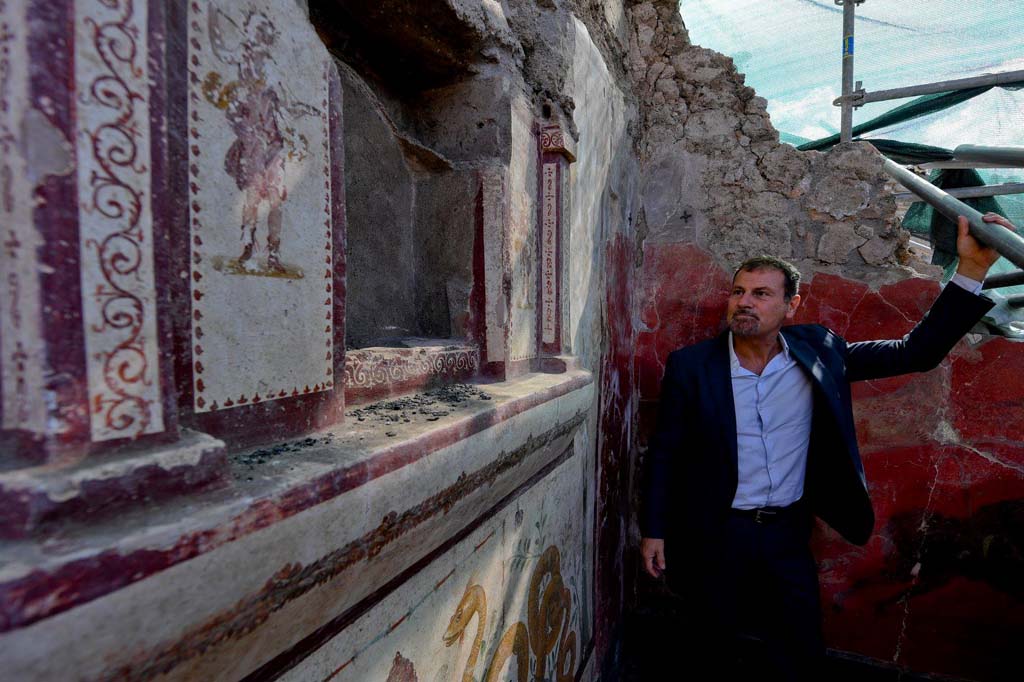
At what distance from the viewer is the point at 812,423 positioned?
84.8 inches

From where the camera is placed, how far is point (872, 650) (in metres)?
2.74

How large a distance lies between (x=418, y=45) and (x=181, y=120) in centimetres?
95

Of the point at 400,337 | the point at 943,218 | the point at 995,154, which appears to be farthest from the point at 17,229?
the point at 995,154

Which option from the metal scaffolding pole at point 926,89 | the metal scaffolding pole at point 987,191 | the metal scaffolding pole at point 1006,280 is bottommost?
the metal scaffolding pole at point 1006,280

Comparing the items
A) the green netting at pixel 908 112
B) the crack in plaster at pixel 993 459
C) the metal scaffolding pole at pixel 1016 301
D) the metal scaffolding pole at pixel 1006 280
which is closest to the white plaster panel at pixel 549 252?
the crack in plaster at pixel 993 459

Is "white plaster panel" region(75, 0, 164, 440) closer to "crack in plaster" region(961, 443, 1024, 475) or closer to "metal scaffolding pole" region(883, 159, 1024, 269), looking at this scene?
"metal scaffolding pole" region(883, 159, 1024, 269)

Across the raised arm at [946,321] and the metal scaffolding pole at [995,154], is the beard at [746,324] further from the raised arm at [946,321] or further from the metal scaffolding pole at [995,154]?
the metal scaffolding pole at [995,154]

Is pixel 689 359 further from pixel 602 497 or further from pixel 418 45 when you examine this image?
pixel 418 45

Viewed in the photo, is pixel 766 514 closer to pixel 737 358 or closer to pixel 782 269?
pixel 737 358

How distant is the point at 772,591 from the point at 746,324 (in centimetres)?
111

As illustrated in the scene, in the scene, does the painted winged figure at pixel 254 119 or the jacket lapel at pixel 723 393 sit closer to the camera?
the painted winged figure at pixel 254 119

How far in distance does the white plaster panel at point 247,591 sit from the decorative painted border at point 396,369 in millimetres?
253

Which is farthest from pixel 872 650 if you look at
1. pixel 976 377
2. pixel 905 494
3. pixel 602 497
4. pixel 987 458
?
pixel 602 497

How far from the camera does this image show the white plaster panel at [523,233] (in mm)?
1672
